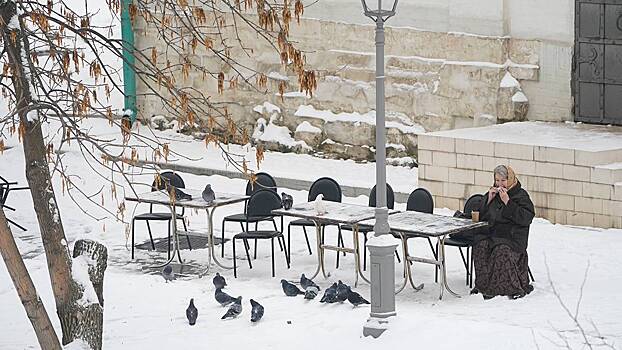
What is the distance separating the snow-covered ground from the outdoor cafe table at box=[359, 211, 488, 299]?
7.3 inches

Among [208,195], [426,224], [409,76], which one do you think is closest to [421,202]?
[426,224]

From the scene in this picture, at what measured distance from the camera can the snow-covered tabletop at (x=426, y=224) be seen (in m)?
10.6

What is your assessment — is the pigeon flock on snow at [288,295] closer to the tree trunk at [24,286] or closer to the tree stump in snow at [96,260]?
the tree stump in snow at [96,260]

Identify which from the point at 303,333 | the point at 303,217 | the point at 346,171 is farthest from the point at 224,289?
the point at 346,171

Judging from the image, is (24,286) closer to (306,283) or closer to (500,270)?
(306,283)

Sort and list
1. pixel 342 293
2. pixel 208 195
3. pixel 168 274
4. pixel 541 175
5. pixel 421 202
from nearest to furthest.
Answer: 1. pixel 342 293
2. pixel 168 274
3. pixel 421 202
4. pixel 208 195
5. pixel 541 175

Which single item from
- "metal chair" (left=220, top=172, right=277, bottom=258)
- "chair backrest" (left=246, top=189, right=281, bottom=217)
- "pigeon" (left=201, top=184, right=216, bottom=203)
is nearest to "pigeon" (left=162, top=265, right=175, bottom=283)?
"pigeon" (left=201, top=184, right=216, bottom=203)

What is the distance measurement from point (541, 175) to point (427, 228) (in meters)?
2.85

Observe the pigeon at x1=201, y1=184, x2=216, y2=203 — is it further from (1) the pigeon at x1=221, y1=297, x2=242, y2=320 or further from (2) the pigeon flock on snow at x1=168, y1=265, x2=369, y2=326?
(1) the pigeon at x1=221, y1=297, x2=242, y2=320

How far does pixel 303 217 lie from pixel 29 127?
3348mm

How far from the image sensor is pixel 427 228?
10.8 meters

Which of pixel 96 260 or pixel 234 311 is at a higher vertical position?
pixel 96 260

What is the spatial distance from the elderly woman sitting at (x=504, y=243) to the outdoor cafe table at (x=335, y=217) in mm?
1034

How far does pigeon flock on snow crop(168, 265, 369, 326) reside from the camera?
10258mm
